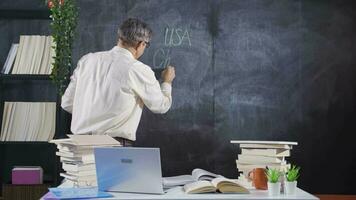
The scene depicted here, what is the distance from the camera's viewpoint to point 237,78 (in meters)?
4.77

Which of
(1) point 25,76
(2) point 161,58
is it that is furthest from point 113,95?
(2) point 161,58

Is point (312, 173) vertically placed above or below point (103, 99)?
below

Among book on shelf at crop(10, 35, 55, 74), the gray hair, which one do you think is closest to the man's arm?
the gray hair

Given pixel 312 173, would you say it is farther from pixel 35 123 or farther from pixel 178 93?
pixel 35 123

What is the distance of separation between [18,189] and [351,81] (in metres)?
2.70

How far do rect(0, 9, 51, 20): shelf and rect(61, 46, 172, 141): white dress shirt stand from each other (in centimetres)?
121

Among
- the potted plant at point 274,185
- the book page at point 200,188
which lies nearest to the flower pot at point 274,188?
the potted plant at point 274,185

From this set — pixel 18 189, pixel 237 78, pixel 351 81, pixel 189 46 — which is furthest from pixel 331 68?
pixel 18 189

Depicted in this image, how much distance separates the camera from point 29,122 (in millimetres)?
4418

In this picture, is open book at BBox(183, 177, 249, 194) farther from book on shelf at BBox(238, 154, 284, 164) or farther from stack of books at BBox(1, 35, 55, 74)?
stack of books at BBox(1, 35, 55, 74)

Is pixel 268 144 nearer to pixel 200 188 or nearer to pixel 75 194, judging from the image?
pixel 200 188

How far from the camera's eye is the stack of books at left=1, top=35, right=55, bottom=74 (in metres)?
4.43

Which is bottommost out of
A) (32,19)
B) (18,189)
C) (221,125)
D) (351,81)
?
(18,189)

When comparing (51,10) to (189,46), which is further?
(189,46)
